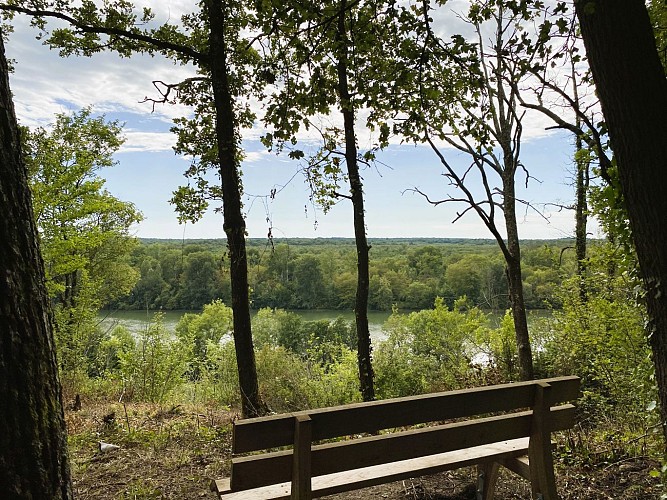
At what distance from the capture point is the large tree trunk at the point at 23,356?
145 cm

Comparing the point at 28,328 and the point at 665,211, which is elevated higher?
the point at 665,211

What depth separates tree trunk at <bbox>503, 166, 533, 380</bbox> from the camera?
9.59m

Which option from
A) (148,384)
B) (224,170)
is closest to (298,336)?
(148,384)

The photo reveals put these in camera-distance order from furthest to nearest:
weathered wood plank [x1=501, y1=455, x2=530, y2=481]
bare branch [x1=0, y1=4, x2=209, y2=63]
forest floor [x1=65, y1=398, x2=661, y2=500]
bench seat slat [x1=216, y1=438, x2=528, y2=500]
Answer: bare branch [x1=0, y1=4, x2=209, y2=63], forest floor [x1=65, y1=398, x2=661, y2=500], weathered wood plank [x1=501, y1=455, x2=530, y2=481], bench seat slat [x1=216, y1=438, x2=528, y2=500]

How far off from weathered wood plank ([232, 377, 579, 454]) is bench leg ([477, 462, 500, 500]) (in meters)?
0.57

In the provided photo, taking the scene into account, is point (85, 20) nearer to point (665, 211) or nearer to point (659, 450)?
point (665, 211)

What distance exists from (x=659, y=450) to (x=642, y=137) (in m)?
2.30

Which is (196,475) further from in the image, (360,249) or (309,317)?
(309,317)

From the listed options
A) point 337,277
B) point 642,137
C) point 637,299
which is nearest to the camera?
point 642,137

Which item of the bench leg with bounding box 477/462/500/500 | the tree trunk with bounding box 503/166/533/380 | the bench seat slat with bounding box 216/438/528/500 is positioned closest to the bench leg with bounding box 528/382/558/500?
the bench seat slat with bounding box 216/438/528/500

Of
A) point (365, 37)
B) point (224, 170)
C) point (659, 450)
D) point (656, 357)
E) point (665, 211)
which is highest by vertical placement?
point (365, 37)

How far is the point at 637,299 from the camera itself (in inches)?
106

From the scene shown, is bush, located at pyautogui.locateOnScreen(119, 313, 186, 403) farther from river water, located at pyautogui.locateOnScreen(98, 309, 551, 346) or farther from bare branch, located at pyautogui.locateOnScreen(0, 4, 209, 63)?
river water, located at pyautogui.locateOnScreen(98, 309, 551, 346)

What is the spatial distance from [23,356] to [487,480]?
272 centimetres
